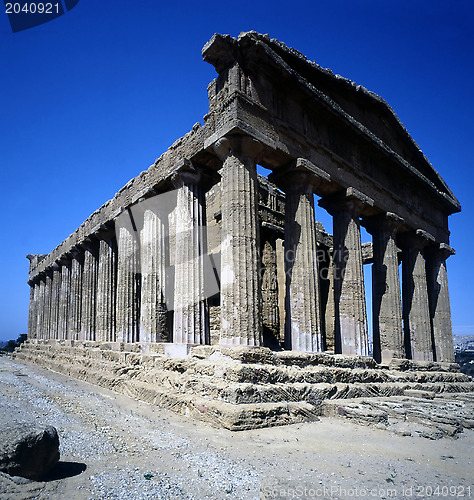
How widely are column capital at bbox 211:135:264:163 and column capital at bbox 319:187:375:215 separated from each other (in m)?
4.24

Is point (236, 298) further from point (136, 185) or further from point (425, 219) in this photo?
point (425, 219)

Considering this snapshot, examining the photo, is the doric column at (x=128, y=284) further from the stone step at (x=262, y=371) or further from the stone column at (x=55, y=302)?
the stone column at (x=55, y=302)

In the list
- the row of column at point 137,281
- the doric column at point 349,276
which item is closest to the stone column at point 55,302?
the row of column at point 137,281

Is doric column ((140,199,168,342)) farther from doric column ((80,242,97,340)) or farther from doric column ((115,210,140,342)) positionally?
doric column ((80,242,97,340))

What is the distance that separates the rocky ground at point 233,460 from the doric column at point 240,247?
94.6 inches

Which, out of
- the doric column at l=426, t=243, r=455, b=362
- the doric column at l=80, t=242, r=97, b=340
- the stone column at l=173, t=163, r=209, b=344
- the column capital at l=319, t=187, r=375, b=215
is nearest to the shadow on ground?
the stone column at l=173, t=163, r=209, b=344

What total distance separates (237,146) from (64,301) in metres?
18.0

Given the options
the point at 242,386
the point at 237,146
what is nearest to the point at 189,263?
the point at 237,146

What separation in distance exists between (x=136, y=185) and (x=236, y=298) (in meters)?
7.89

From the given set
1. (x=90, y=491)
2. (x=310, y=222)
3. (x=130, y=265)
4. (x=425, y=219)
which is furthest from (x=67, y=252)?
(x=90, y=491)

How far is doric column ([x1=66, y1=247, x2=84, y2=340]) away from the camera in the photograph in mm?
21375

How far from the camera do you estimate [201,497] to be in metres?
3.84

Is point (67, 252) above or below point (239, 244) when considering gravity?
above

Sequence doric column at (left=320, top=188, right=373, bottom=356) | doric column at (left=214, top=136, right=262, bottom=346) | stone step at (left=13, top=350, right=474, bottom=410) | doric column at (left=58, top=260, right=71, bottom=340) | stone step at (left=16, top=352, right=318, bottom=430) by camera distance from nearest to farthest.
Answer: stone step at (left=16, top=352, right=318, bottom=430), stone step at (left=13, top=350, right=474, bottom=410), doric column at (left=214, top=136, right=262, bottom=346), doric column at (left=320, top=188, right=373, bottom=356), doric column at (left=58, top=260, right=71, bottom=340)
